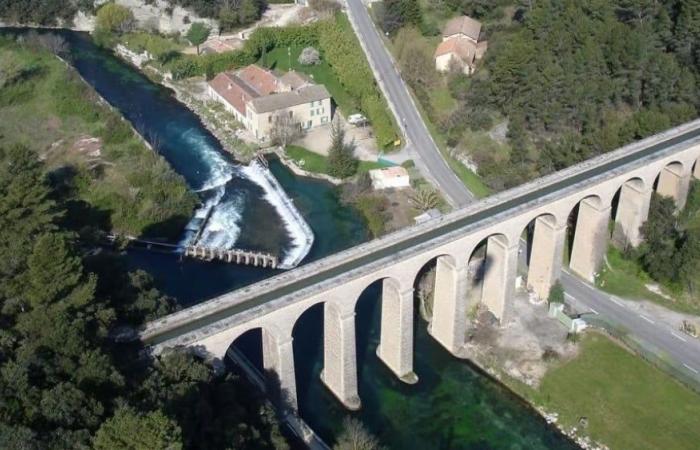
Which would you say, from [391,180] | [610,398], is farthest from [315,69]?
[610,398]

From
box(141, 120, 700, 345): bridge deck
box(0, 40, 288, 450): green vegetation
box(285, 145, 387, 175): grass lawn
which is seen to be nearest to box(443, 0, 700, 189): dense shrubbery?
box(141, 120, 700, 345): bridge deck

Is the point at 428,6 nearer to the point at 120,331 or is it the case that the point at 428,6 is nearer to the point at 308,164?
the point at 308,164

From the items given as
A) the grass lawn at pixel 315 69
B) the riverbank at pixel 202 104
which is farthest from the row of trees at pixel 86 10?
the riverbank at pixel 202 104

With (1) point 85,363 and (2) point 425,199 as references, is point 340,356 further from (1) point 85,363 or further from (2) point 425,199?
(2) point 425,199

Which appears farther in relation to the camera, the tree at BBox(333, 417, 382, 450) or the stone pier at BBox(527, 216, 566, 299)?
the stone pier at BBox(527, 216, 566, 299)

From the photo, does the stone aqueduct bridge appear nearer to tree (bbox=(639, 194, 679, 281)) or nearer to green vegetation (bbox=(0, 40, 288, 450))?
tree (bbox=(639, 194, 679, 281))
